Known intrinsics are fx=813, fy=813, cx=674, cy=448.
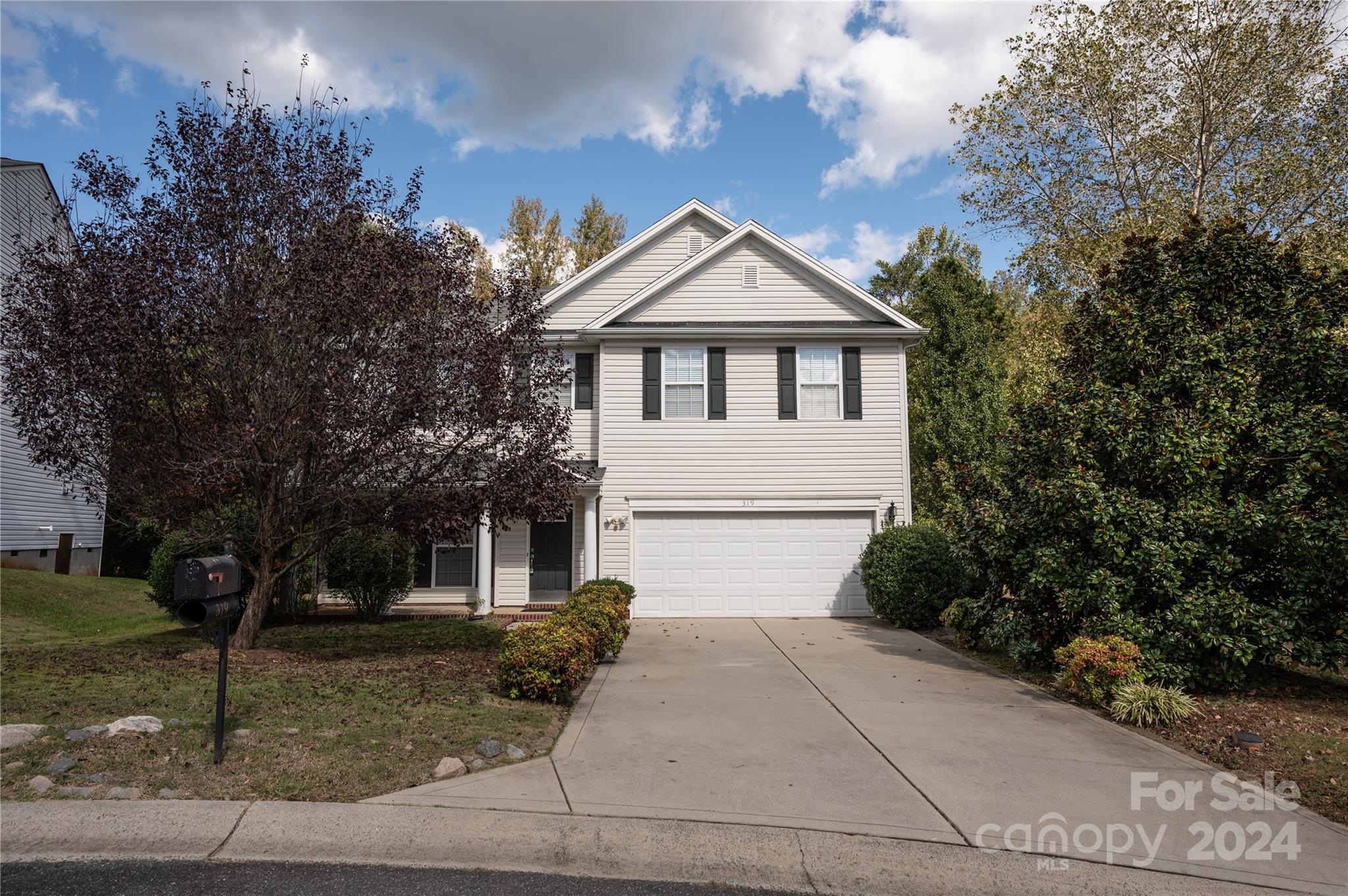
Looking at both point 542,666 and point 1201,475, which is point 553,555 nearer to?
point 542,666

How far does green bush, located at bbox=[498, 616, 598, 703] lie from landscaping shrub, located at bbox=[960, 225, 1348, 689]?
18.4 ft

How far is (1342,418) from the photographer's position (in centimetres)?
869

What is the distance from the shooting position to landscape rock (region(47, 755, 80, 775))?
220 inches

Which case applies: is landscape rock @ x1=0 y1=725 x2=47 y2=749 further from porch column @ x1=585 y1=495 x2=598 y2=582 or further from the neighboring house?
the neighboring house

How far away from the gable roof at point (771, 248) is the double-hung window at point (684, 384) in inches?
50.4

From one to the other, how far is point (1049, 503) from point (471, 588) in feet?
39.8

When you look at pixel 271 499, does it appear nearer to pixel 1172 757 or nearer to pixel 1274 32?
pixel 1172 757

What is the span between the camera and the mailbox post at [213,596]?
5.56 meters

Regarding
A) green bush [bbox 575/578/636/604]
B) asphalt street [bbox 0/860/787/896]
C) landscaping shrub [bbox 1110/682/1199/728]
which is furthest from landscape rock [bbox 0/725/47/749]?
landscaping shrub [bbox 1110/682/1199/728]

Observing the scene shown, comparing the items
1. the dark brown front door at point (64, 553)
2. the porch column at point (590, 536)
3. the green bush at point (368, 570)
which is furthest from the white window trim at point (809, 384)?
the dark brown front door at point (64, 553)

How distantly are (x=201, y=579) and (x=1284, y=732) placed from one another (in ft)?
30.5

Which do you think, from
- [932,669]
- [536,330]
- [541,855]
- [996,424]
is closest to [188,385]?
[536,330]

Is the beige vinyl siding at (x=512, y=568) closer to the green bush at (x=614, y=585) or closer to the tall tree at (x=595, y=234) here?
the green bush at (x=614, y=585)

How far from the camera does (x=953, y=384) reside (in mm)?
22953
